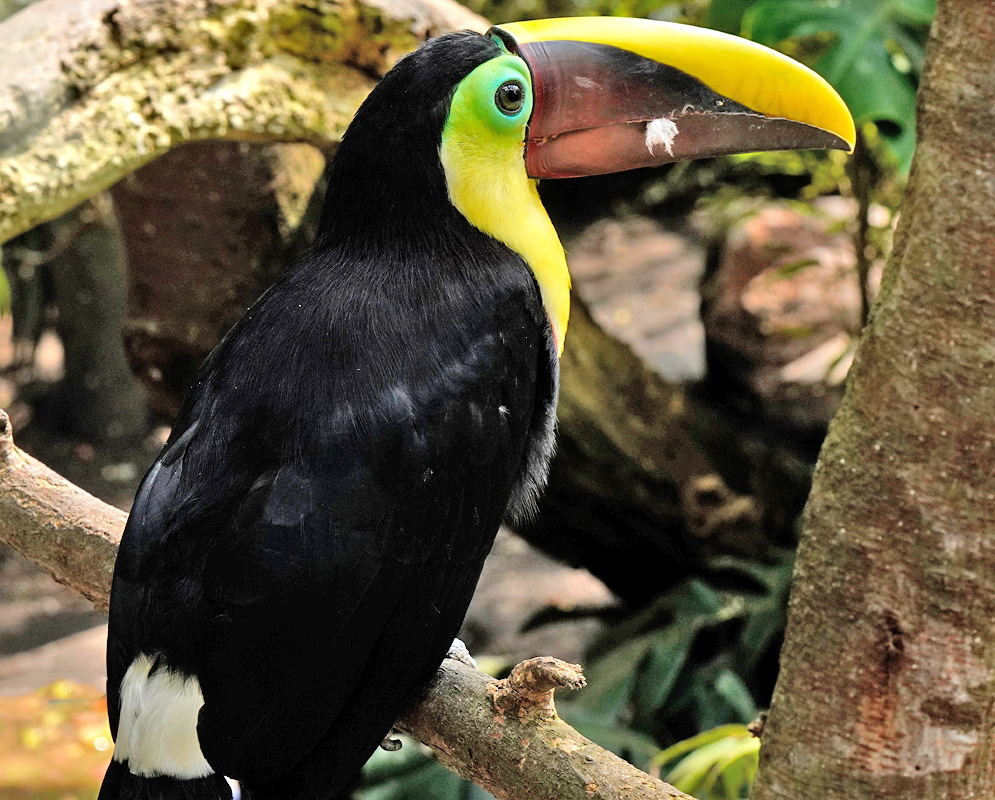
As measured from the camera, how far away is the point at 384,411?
4.91ft

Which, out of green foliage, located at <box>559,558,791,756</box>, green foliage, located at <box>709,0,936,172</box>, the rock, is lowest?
green foliage, located at <box>559,558,791,756</box>

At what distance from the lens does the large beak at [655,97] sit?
1755mm

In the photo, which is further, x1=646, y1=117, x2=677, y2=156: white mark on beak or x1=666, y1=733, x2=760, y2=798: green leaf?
x1=666, y1=733, x2=760, y2=798: green leaf

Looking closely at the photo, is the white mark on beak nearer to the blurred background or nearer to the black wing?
the black wing

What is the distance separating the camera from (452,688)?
1526 millimetres

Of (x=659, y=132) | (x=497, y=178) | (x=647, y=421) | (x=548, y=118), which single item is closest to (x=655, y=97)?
(x=659, y=132)

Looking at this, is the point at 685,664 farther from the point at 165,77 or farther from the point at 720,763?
the point at 165,77

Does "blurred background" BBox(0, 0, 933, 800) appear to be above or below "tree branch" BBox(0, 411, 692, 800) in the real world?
below

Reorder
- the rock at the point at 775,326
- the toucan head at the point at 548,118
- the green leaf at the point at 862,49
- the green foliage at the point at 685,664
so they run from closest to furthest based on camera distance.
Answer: the toucan head at the point at 548,118 → the green leaf at the point at 862,49 → the green foliage at the point at 685,664 → the rock at the point at 775,326

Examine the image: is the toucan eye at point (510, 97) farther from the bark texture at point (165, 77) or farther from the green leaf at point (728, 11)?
the green leaf at point (728, 11)

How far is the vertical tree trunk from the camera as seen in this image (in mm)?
1290

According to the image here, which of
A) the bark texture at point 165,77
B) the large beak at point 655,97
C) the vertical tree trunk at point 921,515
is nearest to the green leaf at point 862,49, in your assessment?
the bark texture at point 165,77

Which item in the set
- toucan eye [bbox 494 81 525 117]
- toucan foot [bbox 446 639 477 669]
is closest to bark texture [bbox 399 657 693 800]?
toucan foot [bbox 446 639 477 669]

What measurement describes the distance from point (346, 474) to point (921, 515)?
2.37ft
